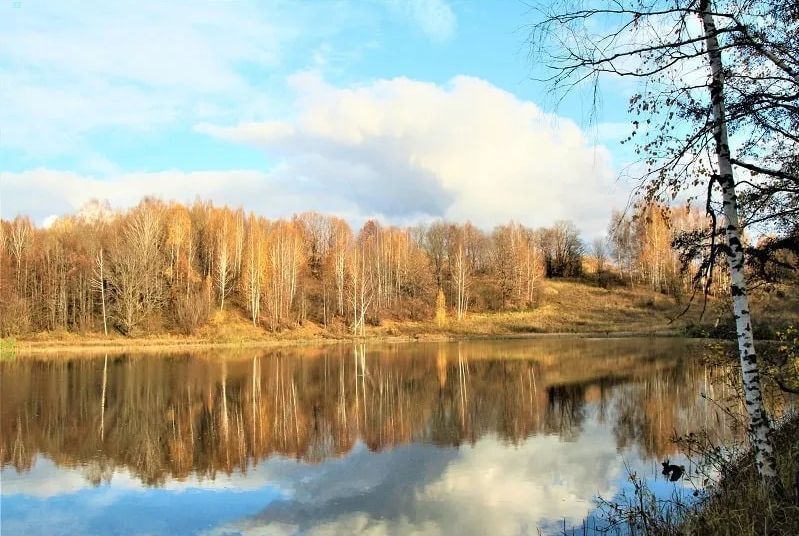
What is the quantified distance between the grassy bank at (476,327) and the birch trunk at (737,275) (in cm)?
4026

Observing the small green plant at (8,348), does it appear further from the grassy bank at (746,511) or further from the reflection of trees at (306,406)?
the grassy bank at (746,511)

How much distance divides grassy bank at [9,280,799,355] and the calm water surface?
19.4m

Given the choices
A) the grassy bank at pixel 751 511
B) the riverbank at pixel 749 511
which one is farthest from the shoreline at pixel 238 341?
the grassy bank at pixel 751 511

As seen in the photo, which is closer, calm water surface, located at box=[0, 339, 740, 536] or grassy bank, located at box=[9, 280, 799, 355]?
calm water surface, located at box=[0, 339, 740, 536]

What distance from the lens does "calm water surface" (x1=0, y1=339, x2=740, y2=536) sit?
939cm

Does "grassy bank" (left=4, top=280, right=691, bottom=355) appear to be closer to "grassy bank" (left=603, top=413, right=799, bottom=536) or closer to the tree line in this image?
the tree line

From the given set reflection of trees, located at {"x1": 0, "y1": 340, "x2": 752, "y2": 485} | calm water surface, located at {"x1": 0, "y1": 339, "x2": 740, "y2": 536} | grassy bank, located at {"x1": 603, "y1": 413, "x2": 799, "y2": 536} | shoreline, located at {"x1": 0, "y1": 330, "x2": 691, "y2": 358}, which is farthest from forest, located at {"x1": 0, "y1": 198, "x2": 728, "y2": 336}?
grassy bank, located at {"x1": 603, "y1": 413, "x2": 799, "y2": 536}

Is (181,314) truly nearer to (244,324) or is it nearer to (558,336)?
(244,324)

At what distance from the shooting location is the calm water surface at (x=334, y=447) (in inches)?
Result: 370

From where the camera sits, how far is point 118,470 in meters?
12.0

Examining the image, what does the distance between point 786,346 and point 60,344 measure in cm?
4816

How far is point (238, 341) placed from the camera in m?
48.7

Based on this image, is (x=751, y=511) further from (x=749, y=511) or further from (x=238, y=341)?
(x=238, y=341)

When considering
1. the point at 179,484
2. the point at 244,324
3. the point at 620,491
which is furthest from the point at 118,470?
the point at 244,324
